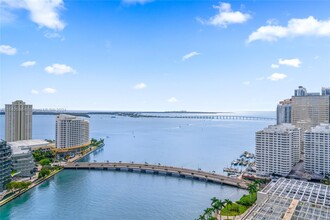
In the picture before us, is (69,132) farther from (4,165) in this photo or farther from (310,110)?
(310,110)

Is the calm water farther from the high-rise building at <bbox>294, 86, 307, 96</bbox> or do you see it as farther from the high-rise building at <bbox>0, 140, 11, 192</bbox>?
the high-rise building at <bbox>294, 86, 307, 96</bbox>

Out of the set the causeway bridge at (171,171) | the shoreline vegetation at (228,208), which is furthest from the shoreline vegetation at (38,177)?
the shoreline vegetation at (228,208)

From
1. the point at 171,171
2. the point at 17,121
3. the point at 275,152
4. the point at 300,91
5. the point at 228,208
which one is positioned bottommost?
the point at 171,171

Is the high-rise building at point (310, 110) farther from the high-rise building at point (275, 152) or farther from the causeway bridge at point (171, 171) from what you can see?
the causeway bridge at point (171, 171)

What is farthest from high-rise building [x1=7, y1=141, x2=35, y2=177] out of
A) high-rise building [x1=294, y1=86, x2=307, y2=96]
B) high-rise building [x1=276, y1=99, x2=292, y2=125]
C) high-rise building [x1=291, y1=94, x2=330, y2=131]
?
high-rise building [x1=294, y1=86, x2=307, y2=96]

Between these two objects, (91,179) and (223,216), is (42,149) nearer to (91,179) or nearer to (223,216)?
(91,179)

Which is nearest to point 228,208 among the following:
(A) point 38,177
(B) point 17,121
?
(A) point 38,177
